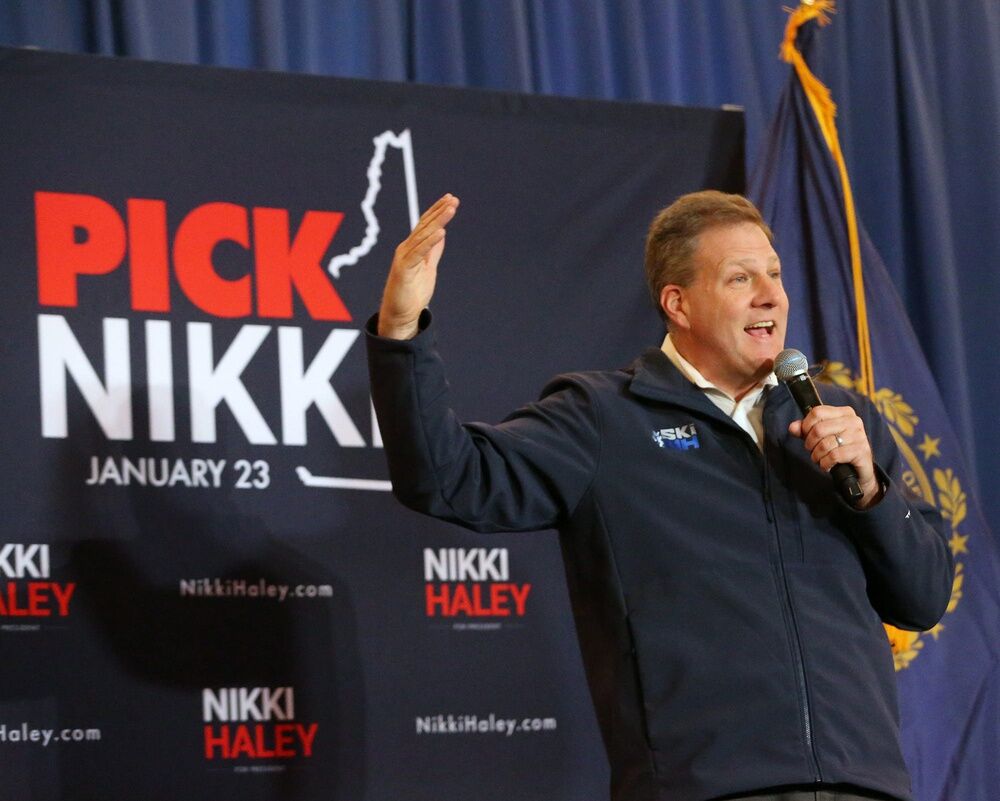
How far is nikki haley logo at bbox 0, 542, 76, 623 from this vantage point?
2525 mm

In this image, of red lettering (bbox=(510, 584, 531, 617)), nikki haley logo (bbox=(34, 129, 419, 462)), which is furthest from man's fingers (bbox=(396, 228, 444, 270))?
red lettering (bbox=(510, 584, 531, 617))

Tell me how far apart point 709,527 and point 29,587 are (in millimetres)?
1318

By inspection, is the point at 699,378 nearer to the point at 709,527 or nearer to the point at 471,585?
the point at 709,527

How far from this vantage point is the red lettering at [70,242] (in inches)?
104

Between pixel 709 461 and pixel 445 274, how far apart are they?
45.7 inches

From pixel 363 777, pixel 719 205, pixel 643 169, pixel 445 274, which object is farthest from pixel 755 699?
pixel 643 169

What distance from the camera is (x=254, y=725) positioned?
2.65 m

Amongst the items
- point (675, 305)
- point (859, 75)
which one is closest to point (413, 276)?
point (675, 305)

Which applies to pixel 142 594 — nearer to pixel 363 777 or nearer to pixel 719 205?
pixel 363 777

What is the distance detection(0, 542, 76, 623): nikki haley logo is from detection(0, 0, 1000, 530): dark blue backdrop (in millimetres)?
1300

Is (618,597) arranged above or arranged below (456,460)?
below

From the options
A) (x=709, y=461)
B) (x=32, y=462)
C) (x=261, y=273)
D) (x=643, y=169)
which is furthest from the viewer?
(x=643, y=169)

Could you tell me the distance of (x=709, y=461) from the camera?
1961 mm

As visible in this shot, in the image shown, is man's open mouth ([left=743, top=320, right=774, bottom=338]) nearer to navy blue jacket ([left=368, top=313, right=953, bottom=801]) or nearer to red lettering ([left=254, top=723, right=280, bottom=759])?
navy blue jacket ([left=368, top=313, right=953, bottom=801])
